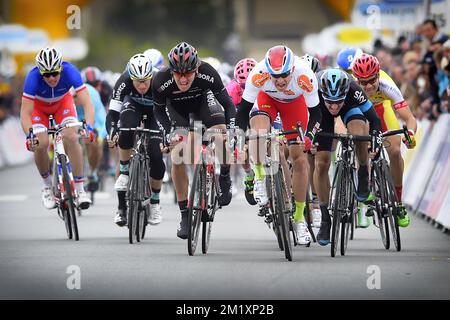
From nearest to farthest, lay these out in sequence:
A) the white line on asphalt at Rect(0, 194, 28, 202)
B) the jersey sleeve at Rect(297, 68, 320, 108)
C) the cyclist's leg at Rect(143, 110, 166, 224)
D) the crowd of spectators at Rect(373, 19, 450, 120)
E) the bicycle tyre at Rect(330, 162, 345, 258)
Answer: the bicycle tyre at Rect(330, 162, 345, 258)
the jersey sleeve at Rect(297, 68, 320, 108)
the cyclist's leg at Rect(143, 110, 166, 224)
the crowd of spectators at Rect(373, 19, 450, 120)
the white line on asphalt at Rect(0, 194, 28, 202)

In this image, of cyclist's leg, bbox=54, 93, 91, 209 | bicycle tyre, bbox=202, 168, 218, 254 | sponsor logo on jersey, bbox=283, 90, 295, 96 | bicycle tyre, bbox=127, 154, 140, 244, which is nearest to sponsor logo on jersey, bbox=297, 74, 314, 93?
sponsor logo on jersey, bbox=283, 90, 295, 96

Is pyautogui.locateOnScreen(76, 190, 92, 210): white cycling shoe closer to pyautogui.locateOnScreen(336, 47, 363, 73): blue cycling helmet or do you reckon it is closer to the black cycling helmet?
the black cycling helmet

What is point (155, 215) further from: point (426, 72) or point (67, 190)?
point (426, 72)

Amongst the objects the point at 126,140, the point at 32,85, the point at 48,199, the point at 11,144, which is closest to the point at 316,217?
the point at 126,140

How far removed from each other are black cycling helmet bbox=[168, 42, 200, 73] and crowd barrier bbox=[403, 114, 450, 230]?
399 cm

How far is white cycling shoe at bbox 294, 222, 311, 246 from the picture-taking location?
14.2m

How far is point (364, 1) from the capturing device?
1390 inches

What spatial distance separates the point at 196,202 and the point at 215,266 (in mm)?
872

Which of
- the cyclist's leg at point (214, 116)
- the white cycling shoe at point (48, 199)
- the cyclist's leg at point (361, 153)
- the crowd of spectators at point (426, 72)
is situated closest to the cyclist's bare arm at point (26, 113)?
the white cycling shoe at point (48, 199)

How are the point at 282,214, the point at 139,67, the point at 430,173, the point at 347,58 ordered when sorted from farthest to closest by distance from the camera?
1. the point at 430,173
2. the point at 347,58
3. the point at 139,67
4. the point at 282,214

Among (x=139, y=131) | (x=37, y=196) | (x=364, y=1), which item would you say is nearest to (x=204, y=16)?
(x=364, y=1)

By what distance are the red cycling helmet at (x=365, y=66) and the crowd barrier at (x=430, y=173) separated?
2.29 meters

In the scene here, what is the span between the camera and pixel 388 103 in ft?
51.5
